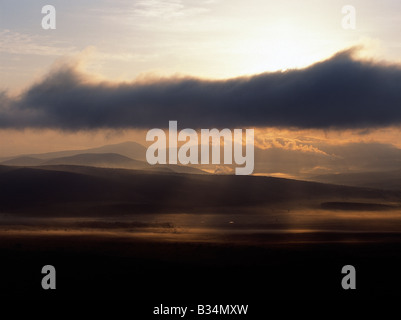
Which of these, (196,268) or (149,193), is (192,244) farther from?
(149,193)

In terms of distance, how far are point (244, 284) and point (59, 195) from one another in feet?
165

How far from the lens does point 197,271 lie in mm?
25875

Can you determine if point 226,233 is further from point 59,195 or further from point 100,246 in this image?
point 59,195

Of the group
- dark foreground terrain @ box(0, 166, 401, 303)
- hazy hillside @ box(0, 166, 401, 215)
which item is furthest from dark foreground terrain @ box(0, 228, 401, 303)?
hazy hillside @ box(0, 166, 401, 215)

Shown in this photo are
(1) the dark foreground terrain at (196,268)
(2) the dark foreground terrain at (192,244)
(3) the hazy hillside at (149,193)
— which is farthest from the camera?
(3) the hazy hillside at (149,193)

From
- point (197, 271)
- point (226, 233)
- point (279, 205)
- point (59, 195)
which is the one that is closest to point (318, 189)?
point (279, 205)

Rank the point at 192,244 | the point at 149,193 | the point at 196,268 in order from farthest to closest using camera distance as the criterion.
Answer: the point at 149,193 < the point at 192,244 < the point at 196,268

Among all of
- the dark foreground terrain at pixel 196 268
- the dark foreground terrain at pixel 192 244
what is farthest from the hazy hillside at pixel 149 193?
the dark foreground terrain at pixel 196 268

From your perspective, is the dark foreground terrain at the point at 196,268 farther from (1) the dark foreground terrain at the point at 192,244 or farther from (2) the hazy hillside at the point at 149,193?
(2) the hazy hillside at the point at 149,193

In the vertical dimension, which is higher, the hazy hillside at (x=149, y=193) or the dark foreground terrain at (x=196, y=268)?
the hazy hillside at (x=149, y=193)

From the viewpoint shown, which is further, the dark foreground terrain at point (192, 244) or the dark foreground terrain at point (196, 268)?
the dark foreground terrain at point (192, 244)

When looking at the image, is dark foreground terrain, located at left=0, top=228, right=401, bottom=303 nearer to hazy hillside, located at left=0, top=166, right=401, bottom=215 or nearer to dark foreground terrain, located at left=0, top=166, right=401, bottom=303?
dark foreground terrain, located at left=0, top=166, right=401, bottom=303

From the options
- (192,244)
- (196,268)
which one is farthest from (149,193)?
(196,268)
